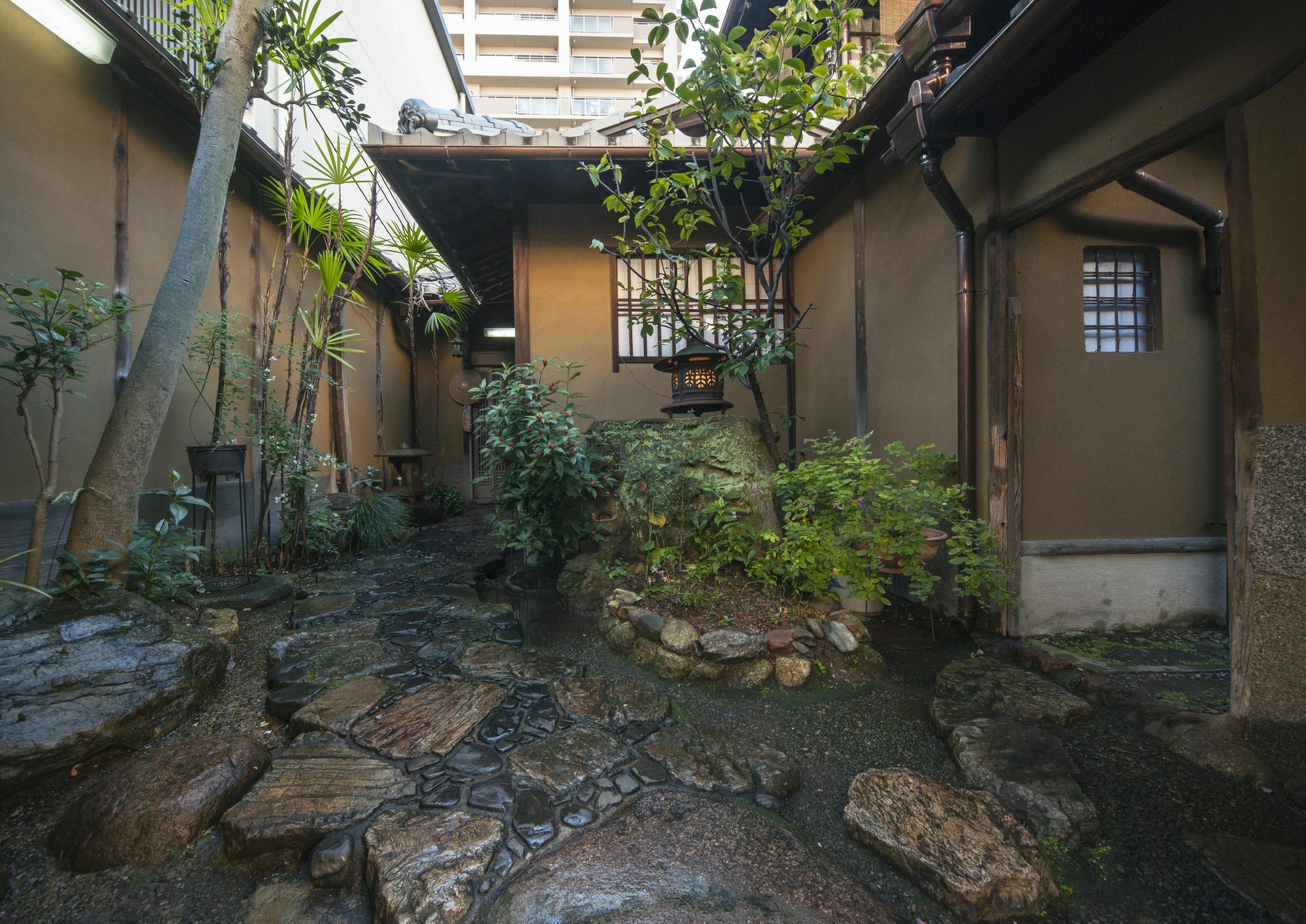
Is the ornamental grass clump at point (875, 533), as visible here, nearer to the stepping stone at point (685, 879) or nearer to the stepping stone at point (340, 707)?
the stepping stone at point (685, 879)

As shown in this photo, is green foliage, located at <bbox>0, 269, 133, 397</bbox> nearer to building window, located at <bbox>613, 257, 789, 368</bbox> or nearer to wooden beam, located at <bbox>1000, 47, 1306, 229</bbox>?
building window, located at <bbox>613, 257, 789, 368</bbox>

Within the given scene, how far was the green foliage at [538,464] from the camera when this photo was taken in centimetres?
444

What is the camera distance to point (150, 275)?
4.45 metres

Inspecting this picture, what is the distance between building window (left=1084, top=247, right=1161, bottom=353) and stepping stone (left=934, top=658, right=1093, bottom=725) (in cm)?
265

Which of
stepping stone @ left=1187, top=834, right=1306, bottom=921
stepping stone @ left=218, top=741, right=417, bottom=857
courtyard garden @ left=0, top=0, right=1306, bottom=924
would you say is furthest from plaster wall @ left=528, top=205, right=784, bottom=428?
stepping stone @ left=1187, top=834, right=1306, bottom=921

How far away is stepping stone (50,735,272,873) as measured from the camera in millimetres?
1760

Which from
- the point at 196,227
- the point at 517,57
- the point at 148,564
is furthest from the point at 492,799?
the point at 517,57

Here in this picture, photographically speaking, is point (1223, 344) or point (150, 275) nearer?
point (1223, 344)

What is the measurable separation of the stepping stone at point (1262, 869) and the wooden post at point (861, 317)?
3674 millimetres

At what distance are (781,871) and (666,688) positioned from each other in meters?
1.37

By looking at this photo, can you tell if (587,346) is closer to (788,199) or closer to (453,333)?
(788,199)

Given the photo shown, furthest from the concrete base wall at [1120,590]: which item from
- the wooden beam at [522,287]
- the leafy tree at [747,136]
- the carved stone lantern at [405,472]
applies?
the carved stone lantern at [405,472]

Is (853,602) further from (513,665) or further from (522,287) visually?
(522,287)

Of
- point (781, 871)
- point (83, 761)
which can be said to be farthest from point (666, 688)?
point (83, 761)
